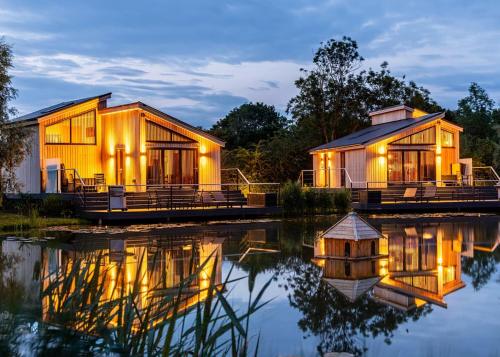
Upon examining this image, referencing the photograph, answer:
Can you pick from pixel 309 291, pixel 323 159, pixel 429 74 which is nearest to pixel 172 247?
pixel 309 291

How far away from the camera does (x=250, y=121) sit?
5922 cm

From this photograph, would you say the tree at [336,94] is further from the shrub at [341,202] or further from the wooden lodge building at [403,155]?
the shrub at [341,202]

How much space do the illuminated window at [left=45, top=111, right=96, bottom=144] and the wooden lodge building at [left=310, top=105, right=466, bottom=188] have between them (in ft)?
37.0

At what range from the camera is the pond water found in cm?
407

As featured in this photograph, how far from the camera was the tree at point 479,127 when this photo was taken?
3975cm

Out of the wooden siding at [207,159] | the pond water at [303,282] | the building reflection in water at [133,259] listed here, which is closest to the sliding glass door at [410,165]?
the wooden siding at [207,159]

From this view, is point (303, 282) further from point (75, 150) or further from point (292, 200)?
point (75, 150)

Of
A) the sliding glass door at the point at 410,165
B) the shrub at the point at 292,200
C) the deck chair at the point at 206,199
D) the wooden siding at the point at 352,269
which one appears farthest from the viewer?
the sliding glass door at the point at 410,165

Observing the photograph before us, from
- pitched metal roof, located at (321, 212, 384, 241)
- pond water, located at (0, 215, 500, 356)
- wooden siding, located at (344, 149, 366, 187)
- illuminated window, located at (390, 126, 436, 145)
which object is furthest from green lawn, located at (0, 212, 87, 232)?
illuminated window, located at (390, 126, 436, 145)

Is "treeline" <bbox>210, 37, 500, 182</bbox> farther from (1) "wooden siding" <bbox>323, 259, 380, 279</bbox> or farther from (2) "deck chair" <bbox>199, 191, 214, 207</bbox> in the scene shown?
(1) "wooden siding" <bbox>323, 259, 380, 279</bbox>

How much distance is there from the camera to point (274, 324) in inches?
275

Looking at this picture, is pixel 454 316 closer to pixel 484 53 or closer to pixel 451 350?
pixel 451 350

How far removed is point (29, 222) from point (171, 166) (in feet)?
27.9

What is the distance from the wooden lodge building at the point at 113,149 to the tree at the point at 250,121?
90.8 ft
